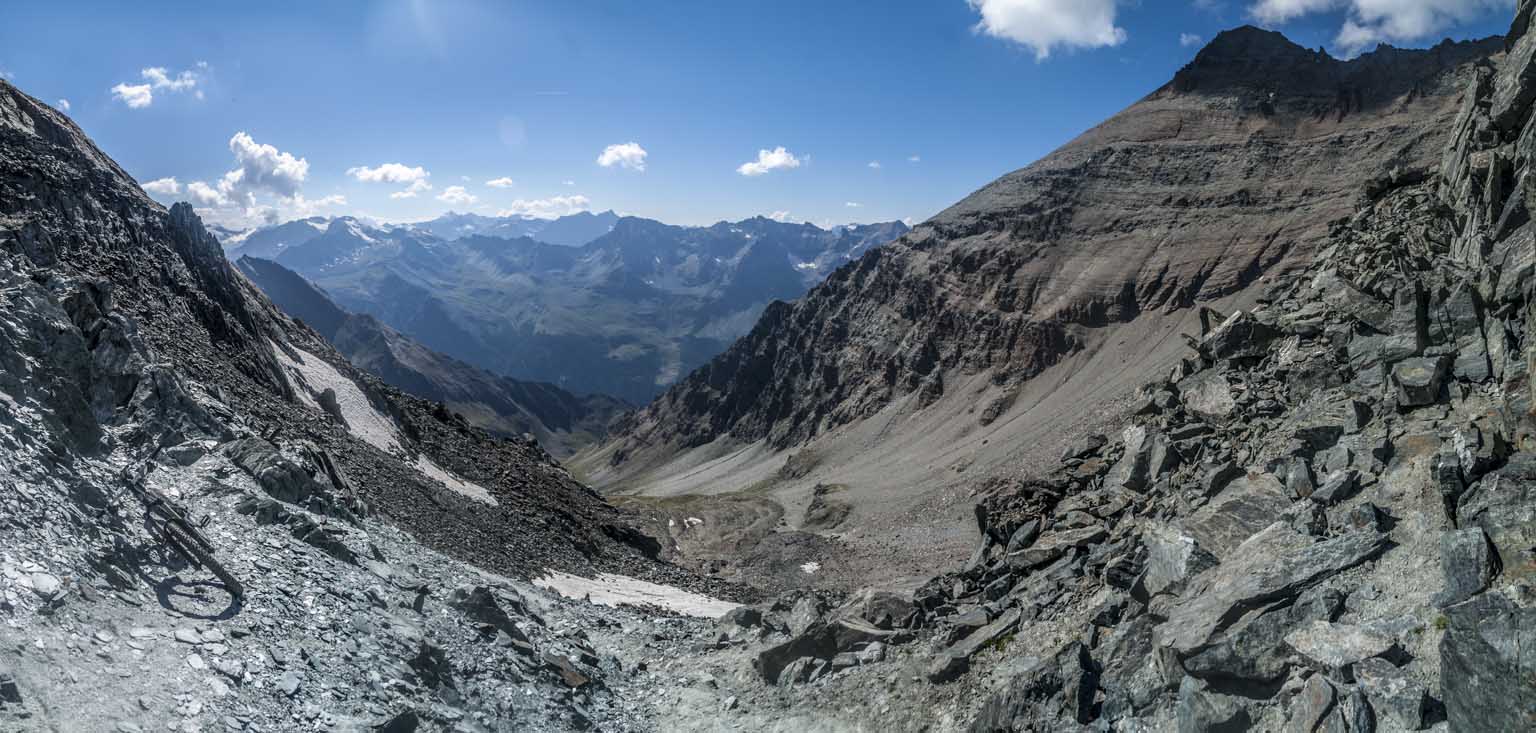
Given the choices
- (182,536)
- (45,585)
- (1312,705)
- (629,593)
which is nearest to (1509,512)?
(1312,705)

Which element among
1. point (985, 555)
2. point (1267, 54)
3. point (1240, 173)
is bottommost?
point (985, 555)

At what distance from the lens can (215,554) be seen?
17.1 m

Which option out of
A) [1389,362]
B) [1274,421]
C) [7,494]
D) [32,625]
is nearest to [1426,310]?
[1389,362]

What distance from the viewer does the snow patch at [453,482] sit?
44.8 m

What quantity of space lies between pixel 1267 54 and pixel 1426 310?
125 metres

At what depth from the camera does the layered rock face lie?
89.0 metres

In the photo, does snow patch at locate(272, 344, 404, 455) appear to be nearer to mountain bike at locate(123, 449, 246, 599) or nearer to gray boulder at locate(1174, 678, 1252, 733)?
mountain bike at locate(123, 449, 246, 599)

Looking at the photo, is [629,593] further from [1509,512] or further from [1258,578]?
[1509,512]

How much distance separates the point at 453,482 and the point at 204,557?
3050 centimetres

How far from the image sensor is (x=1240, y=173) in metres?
97.4

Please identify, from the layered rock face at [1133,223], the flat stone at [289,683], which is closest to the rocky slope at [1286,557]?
the flat stone at [289,683]

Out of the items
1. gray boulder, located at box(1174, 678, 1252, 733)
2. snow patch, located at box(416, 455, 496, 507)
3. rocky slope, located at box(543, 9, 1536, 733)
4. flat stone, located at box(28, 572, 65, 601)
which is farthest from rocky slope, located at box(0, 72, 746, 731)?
gray boulder, located at box(1174, 678, 1252, 733)

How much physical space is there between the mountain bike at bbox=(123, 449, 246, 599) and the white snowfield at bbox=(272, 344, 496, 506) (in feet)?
86.6

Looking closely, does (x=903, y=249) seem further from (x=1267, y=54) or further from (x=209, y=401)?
(x=209, y=401)
